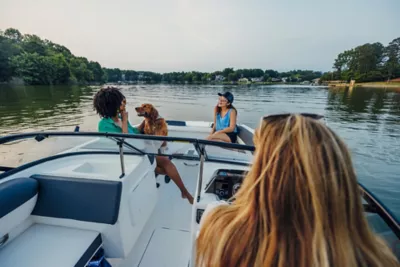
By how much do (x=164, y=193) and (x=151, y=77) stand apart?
8888 centimetres

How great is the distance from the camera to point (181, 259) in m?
2.10

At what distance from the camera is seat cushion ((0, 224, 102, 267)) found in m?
1.53

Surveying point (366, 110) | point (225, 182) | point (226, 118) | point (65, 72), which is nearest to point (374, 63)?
point (366, 110)

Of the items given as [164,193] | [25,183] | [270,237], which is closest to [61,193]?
[25,183]

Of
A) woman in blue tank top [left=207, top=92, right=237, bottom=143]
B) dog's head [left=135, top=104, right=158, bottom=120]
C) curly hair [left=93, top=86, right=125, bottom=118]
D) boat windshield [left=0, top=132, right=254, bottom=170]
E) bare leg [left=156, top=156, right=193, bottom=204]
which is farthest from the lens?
woman in blue tank top [left=207, top=92, right=237, bottom=143]

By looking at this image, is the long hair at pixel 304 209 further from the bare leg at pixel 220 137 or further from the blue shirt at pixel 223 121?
the blue shirt at pixel 223 121

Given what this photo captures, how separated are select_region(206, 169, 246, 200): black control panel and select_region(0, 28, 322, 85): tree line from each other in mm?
58205

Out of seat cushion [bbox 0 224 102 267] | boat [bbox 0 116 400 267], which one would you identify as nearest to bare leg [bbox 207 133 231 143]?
boat [bbox 0 116 400 267]

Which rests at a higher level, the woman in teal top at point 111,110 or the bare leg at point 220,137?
the woman in teal top at point 111,110

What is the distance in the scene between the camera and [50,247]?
1.66m

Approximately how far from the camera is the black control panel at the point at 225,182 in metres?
1.81

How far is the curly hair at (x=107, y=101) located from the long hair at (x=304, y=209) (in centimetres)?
229

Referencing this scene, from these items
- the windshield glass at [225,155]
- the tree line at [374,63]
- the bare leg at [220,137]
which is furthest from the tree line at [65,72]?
the windshield glass at [225,155]

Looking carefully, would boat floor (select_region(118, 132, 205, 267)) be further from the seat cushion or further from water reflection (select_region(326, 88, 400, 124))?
water reflection (select_region(326, 88, 400, 124))
